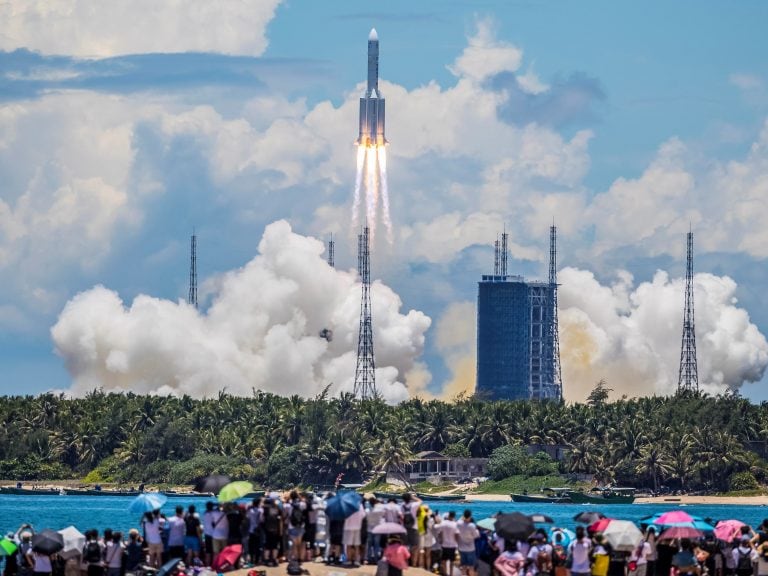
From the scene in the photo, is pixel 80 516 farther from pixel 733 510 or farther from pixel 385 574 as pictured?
pixel 385 574

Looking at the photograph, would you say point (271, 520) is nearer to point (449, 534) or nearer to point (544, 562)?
point (449, 534)

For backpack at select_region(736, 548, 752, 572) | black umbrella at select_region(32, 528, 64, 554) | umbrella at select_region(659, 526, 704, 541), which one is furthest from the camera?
umbrella at select_region(659, 526, 704, 541)

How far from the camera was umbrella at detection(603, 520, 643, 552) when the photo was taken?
67062mm

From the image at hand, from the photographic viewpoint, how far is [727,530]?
71375 millimetres

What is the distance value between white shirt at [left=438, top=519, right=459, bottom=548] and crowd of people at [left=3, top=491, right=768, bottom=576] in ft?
0.11

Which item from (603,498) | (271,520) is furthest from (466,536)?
(603,498)

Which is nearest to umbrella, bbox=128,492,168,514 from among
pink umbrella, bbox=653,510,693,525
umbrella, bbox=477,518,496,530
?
umbrella, bbox=477,518,496,530

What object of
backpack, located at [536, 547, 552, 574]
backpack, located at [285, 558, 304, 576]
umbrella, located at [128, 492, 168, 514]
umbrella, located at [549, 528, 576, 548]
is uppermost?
umbrella, located at [128, 492, 168, 514]

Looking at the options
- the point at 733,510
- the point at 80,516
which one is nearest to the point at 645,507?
the point at 733,510

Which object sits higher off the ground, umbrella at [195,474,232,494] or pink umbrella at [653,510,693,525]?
umbrella at [195,474,232,494]

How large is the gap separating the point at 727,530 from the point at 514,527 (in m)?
9.92

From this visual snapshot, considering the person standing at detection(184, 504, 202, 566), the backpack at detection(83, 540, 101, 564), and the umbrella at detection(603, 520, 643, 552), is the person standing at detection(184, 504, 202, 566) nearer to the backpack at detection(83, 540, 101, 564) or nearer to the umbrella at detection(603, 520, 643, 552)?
the backpack at detection(83, 540, 101, 564)

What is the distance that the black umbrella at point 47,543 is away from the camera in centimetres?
6381

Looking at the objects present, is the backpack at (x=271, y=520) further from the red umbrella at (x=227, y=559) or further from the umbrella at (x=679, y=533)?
the umbrella at (x=679, y=533)
